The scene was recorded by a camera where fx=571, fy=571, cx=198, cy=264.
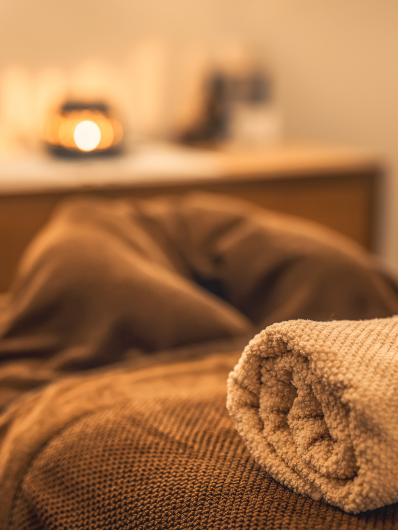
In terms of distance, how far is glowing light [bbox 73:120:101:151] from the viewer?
180cm

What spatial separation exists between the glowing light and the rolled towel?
Answer: 154cm

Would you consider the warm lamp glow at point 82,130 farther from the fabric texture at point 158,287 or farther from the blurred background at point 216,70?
the fabric texture at point 158,287

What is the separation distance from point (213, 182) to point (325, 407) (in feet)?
4.77

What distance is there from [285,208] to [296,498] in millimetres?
1568

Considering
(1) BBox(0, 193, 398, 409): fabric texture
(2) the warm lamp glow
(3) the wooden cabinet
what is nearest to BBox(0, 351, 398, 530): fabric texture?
(1) BBox(0, 193, 398, 409): fabric texture

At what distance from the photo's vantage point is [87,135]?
5.96 feet

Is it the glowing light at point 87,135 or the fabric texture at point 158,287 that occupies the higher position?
the glowing light at point 87,135

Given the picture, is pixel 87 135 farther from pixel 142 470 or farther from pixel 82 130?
pixel 142 470

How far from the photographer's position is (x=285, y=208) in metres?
1.88

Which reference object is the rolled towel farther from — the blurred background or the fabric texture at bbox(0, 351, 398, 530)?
the blurred background

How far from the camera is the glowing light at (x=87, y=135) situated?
1801 millimetres

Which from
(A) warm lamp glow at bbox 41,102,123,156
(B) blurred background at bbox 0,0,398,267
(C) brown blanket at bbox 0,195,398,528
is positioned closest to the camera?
(C) brown blanket at bbox 0,195,398,528

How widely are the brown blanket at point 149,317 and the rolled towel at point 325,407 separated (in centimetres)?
3

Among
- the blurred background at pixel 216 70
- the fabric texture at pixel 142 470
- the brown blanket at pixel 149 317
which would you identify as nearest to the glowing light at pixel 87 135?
the blurred background at pixel 216 70
